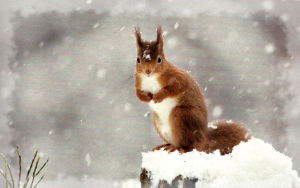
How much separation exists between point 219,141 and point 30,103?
8.51 ft

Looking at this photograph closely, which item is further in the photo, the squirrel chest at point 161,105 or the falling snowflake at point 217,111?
the falling snowflake at point 217,111

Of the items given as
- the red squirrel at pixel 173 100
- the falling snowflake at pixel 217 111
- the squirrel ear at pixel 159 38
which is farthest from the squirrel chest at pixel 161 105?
the falling snowflake at pixel 217 111

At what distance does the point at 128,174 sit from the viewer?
3.61 meters

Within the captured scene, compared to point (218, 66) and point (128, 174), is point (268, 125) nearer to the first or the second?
point (218, 66)

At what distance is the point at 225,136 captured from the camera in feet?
4.84

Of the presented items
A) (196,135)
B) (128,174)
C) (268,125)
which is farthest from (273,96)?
(196,135)

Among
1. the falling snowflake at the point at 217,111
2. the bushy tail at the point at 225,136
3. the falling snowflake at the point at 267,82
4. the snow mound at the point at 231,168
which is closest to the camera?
the snow mound at the point at 231,168

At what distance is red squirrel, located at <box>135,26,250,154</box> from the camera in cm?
138

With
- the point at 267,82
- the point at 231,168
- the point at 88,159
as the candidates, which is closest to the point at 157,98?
the point at 231,168

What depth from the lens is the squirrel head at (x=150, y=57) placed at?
1358 mm

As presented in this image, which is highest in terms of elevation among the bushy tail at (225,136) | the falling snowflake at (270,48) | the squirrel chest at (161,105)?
the falling snowflake at (270,48)

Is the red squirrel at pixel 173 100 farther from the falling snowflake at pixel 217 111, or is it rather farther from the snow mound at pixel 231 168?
the falling snowflake at pixel 217 111

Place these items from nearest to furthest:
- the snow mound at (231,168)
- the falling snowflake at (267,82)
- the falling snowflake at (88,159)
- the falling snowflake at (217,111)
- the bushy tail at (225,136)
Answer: the snow mound at (231,168) → the bushy tail at (225,136) → the falling snowflake at (217,111) → the falling snowflake at (267,82) → the falling snowflake at (88,159)

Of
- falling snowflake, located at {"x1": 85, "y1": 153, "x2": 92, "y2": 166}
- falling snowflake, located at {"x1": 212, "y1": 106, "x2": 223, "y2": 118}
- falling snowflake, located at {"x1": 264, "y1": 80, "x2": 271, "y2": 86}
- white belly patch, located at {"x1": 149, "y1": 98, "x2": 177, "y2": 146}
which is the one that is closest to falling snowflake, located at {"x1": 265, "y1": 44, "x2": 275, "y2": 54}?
falling snowflake, located at {"x1": 264, "y1": 80, "x2": 271, "y2": 86}
